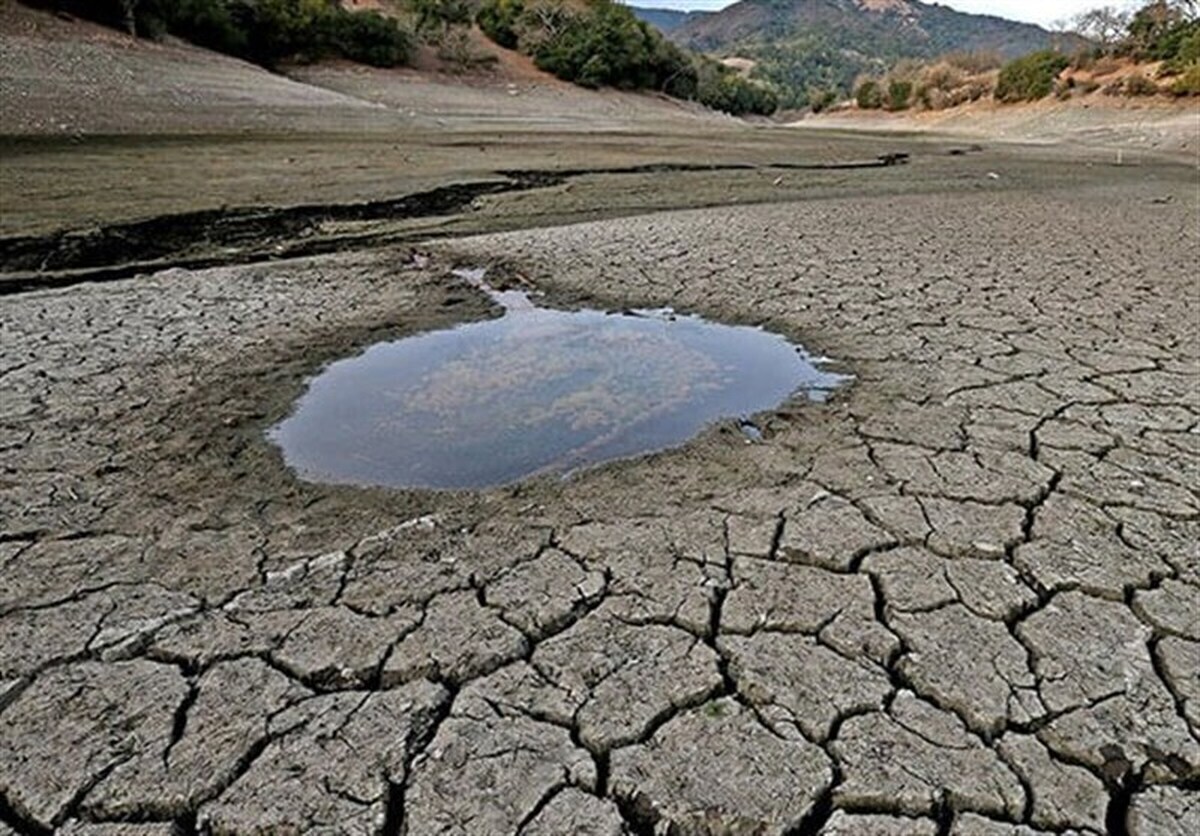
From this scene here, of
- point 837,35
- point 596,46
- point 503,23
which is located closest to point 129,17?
point 596,46

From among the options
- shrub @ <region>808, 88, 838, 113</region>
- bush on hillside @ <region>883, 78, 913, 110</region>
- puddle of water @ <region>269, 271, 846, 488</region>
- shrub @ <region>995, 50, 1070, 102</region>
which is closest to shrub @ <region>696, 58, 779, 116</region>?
shrub @ <region>808, 88, 838, 113</region>

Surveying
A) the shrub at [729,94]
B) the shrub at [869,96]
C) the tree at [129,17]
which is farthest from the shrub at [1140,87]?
the tree at [129,17]

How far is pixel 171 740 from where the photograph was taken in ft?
6.20

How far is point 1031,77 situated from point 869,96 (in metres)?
13.0

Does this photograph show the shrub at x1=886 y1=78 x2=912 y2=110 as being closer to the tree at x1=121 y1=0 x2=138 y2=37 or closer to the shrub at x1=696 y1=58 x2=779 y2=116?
the shrub at x1=696 y1=58 x2=779 y2=116

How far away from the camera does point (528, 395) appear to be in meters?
4.07

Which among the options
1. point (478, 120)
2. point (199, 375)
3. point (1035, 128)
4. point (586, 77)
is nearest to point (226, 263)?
point (199, 375)

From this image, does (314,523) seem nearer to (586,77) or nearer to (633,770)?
(633,770)

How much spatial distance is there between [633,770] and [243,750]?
85cm

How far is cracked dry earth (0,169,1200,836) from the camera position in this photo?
68.9 inches

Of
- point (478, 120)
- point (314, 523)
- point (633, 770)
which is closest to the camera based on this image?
point (633, 770)

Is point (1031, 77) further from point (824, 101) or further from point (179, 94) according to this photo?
point (179, 94)

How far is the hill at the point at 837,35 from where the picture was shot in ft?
329

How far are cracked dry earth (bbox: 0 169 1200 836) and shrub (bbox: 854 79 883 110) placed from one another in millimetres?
46141
